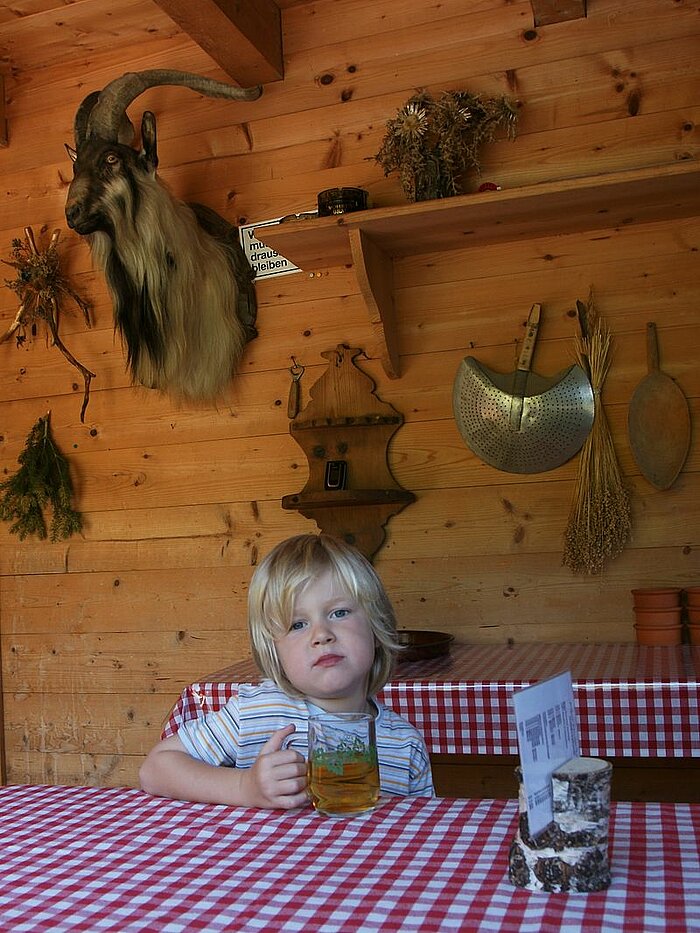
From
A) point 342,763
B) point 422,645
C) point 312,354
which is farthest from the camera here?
point 312,354

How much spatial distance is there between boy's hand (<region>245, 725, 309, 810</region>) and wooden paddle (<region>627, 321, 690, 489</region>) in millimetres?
1735

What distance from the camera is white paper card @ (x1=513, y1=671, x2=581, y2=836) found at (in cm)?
80

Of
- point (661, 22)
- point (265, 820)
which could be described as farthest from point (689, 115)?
point (265, 820)

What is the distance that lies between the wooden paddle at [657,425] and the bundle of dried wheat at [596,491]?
0.24 ft

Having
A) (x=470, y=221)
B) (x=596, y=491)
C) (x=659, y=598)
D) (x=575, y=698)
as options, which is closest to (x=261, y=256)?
(x=470, y=221)

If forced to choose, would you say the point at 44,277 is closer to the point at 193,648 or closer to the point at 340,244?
the point at 340,244

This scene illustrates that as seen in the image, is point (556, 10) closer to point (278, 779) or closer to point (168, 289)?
point (168, 289)

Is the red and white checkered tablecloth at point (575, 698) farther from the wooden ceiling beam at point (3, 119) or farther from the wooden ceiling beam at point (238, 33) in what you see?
the wooden ceiling beam at point (3, 119)

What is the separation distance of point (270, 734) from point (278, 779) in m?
0.24

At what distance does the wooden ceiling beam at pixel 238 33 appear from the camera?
2.62m

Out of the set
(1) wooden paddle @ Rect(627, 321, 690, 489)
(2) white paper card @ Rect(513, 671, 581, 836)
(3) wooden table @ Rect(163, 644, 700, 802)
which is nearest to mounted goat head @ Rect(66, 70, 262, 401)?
(3) wooden table @ Rect(163, 644, 700, 802)

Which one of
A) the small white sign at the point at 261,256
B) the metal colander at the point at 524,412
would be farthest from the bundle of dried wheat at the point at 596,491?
the small white sign at the point at 261,256

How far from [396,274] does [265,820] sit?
2038 mm

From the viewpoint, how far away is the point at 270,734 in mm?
1306
